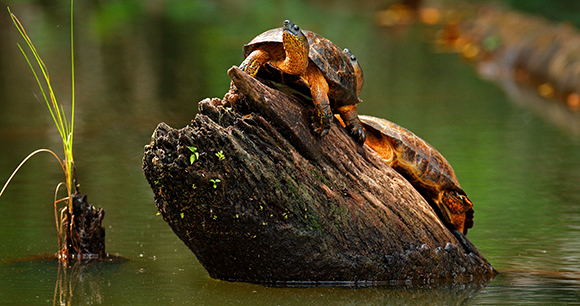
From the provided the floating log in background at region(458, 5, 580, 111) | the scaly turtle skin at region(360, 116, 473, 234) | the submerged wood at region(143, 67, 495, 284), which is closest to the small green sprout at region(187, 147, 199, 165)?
the submerged wood at region(143, 67, 495, 284)

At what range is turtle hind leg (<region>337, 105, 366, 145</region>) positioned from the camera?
13.3ft

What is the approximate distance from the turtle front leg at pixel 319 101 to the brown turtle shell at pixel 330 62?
0.16ft

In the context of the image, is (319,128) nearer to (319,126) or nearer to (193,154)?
(319,126)

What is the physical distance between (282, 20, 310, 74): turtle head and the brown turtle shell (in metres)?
0.10

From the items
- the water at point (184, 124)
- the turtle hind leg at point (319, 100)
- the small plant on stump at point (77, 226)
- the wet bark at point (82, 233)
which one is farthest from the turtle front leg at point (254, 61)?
the wet bark at point (82, 233)

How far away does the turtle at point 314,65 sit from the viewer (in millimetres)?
3641

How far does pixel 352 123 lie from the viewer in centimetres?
411

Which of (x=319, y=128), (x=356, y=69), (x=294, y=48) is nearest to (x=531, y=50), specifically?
(x=356, y=69)

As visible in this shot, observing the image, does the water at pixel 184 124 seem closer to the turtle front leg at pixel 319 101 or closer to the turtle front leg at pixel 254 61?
the turtle front leg at pixel 319 101

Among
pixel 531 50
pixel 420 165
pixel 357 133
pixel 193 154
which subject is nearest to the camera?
pixel 193 154

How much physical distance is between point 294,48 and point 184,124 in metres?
6.00

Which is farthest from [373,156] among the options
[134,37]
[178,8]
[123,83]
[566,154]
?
[178,8]

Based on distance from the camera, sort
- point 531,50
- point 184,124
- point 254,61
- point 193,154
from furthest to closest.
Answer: point 531,50 → point 184,124 → point 254,61 → point 193,154

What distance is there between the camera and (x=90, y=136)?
9.05 metres
